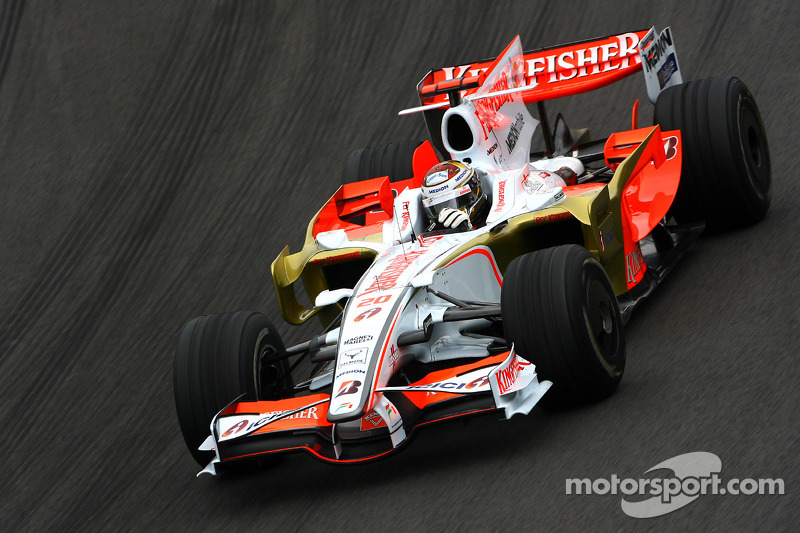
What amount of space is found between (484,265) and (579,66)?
2.99 m

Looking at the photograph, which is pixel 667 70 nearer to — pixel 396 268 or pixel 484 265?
pixel 484 265

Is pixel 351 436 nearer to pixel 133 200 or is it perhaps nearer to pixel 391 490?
pixel 391 490

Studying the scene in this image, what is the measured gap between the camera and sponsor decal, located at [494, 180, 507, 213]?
738cm

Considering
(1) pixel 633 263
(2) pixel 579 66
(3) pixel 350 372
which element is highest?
(2) pixel 579 66

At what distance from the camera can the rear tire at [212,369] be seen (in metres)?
6.52

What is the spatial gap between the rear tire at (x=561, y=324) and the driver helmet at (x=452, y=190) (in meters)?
1.10

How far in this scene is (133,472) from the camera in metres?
7.41

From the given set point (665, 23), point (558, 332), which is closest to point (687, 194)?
point (558, 332)

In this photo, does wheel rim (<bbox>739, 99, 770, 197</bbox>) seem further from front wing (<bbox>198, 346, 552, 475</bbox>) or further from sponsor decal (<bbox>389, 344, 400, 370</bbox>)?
sponsor decal (<bbox>389, 344, 400, 370</bbox>)

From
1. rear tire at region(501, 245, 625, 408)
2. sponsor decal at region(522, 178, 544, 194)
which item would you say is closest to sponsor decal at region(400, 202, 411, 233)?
sponsor decal at region(522, 178, 544, 194)

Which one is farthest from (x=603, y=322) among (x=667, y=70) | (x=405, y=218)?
(x=667, y=70)

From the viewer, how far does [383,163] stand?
9641mm

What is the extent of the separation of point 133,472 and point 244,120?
6359 mm

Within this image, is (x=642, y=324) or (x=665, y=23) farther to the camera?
(x=665, y=23)
